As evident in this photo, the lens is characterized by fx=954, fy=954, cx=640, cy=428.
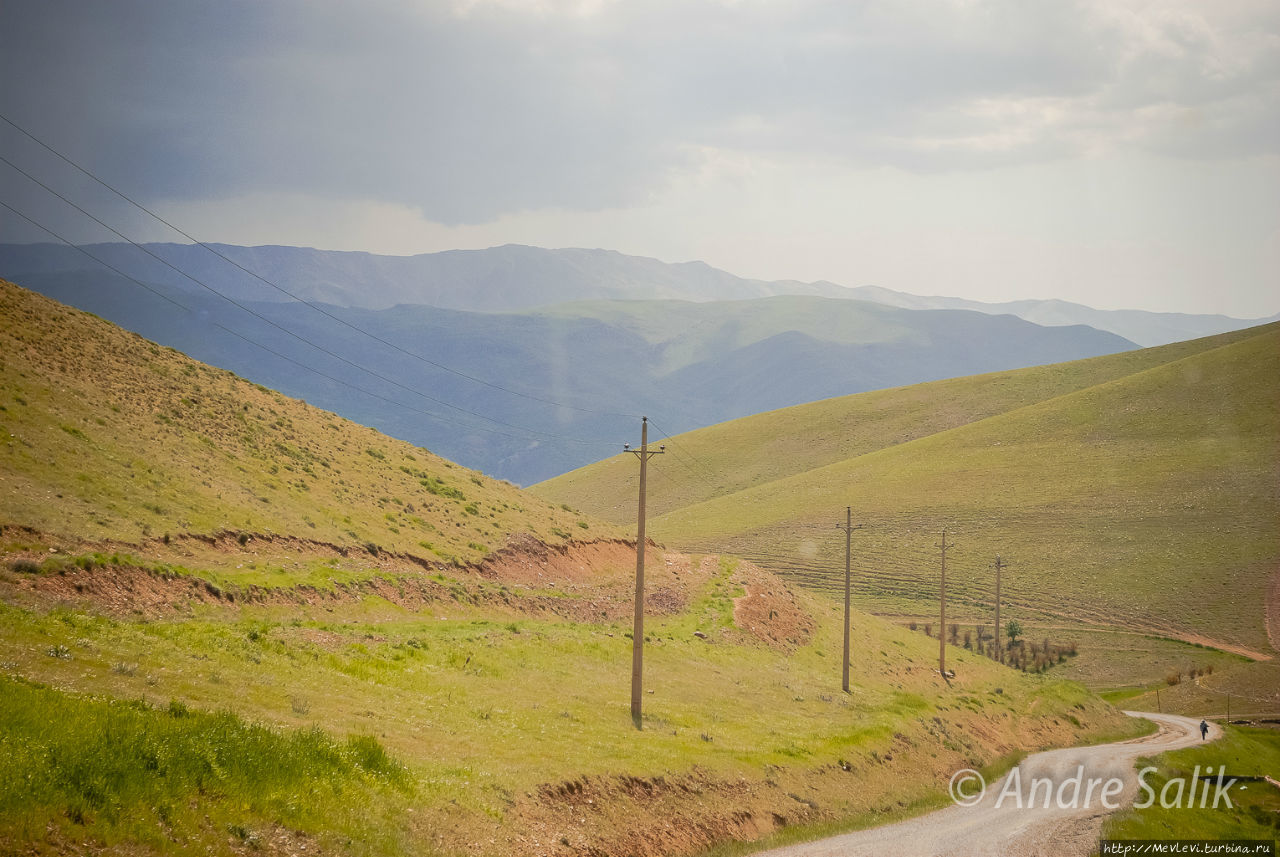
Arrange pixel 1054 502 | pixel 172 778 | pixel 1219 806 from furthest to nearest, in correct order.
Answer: pixel 1054 502 < pixel 1219 806 < pixel 172 778

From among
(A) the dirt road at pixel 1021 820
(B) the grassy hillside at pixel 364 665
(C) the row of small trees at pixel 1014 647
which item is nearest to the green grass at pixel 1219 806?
(A) the dirt road at pixel 1021 820

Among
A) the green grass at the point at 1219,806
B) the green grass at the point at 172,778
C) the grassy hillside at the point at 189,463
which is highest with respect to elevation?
the grassy hillside at the point at 189,463

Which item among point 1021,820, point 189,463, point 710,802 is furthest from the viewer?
point 189,463

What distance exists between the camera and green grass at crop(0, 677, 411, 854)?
13039 mm

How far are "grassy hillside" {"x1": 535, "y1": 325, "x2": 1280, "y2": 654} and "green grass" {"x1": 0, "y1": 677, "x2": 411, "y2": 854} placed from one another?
288 feet

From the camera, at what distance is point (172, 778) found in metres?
14.8

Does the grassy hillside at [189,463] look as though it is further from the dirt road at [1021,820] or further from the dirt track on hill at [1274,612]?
the dirt track on hill at [1274,612]

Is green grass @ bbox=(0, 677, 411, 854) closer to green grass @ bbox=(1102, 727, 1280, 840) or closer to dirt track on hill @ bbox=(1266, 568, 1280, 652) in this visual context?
green grass @ bbox=(1102, 727, 1280, 840)

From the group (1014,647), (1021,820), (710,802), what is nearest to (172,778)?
(710,802)

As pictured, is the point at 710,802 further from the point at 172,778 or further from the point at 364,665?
the point at 172,778

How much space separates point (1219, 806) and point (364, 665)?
33960 millimetres

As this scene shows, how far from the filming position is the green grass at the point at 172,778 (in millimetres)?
13039

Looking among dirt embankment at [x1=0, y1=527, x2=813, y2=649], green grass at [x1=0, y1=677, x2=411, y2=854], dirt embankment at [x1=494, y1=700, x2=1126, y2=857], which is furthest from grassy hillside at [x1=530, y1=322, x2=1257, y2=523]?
green grass at [x1=0, y1=677, x2=411, y2=854]

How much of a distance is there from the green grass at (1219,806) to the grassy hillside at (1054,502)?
4080 centimetres
